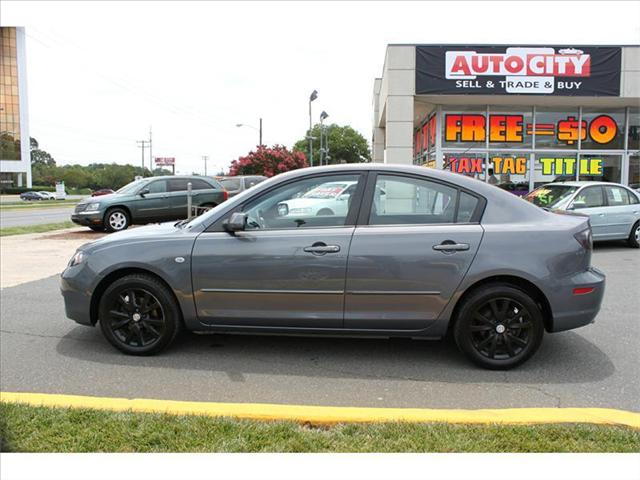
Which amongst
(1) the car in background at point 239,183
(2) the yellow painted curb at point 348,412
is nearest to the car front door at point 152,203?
(1) the car in background at point 239,183

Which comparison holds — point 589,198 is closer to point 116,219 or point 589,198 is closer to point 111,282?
point 111,282

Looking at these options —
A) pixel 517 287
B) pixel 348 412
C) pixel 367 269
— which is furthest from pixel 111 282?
pixel 517 287

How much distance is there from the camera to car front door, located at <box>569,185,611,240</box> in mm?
Answer: 10328

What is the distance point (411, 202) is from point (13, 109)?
92.1 meters

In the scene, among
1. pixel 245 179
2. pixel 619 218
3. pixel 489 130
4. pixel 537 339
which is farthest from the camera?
pixel 245 179

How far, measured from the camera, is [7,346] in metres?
4.86

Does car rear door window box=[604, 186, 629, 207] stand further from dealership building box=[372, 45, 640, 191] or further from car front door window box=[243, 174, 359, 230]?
car front door window box=[243, 174, 359, 230]

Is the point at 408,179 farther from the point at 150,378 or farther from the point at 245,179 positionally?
the point at 245,179

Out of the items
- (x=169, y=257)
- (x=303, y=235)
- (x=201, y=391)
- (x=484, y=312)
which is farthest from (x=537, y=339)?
(x=169, y=257)

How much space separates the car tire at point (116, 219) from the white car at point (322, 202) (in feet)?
34.6

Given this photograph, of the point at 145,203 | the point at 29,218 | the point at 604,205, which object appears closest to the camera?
the point at 604,205

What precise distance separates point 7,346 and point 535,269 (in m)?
4.69

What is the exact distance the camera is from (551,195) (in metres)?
11.0

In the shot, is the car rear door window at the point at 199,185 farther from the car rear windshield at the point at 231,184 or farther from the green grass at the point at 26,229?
the green grass at the point at 26,229
